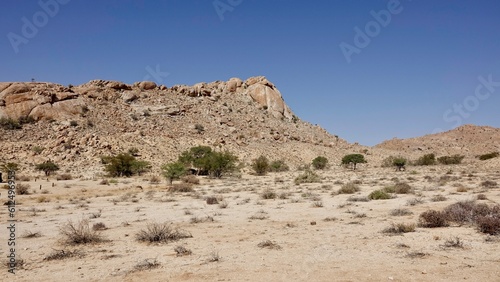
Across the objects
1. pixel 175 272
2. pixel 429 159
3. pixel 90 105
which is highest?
pixel 90 105

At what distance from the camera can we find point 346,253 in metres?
8.70

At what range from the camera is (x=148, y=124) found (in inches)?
2297

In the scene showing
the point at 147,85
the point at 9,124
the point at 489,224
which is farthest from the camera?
the point at 147,85

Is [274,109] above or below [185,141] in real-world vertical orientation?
above

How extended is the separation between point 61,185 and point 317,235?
26.3 metres

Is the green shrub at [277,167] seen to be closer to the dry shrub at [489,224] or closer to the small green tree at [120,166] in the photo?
the small green tree at [120,166]

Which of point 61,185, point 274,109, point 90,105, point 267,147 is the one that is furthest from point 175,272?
point 274,109

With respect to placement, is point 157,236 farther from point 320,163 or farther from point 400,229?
point 320,163

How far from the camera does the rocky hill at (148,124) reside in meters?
48.5

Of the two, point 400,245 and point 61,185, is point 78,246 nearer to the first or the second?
point 400,245

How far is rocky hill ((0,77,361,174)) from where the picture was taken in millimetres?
48531

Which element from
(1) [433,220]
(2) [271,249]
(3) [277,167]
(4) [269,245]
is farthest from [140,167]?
(1) [433,220]

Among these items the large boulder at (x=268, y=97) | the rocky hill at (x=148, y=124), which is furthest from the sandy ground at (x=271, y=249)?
the large boulder at (x=268, y=97)

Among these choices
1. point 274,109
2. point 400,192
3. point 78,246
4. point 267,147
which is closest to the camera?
point 78,246
